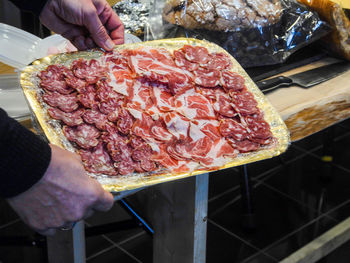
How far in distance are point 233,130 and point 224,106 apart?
0.30ft

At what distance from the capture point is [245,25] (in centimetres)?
139

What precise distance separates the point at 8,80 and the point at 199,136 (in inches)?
19.5

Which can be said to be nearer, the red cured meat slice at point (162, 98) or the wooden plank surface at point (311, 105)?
the red cured meat slice at point (162, 98)

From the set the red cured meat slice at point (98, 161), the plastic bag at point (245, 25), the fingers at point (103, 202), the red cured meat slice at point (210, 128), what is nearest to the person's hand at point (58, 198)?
the fingers at point (103, 202)

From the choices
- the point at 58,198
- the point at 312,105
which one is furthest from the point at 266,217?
the point at 58,198

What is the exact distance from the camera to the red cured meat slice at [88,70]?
1.11m

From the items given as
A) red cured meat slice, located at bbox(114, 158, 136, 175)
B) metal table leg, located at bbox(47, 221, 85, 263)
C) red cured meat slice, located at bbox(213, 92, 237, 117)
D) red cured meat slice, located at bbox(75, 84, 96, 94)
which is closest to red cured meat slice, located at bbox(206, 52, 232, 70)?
red cured meat slice, located at bbox(213, 92, 237, 117)

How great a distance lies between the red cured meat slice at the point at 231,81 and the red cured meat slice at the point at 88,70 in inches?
11.7

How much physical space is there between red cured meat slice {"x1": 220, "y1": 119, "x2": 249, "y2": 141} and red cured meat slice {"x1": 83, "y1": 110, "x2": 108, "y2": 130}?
A: 0.26 meters

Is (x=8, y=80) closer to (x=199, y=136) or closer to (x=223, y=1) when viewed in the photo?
(x=199, y=136)

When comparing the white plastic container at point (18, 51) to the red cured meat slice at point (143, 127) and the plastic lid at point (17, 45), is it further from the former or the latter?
the red cured meat slice at point (143, 127)

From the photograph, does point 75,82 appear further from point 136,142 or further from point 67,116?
point 136,142

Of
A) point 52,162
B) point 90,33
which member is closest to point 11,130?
point 52,162

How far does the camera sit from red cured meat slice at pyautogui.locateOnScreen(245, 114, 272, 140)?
1058mm
